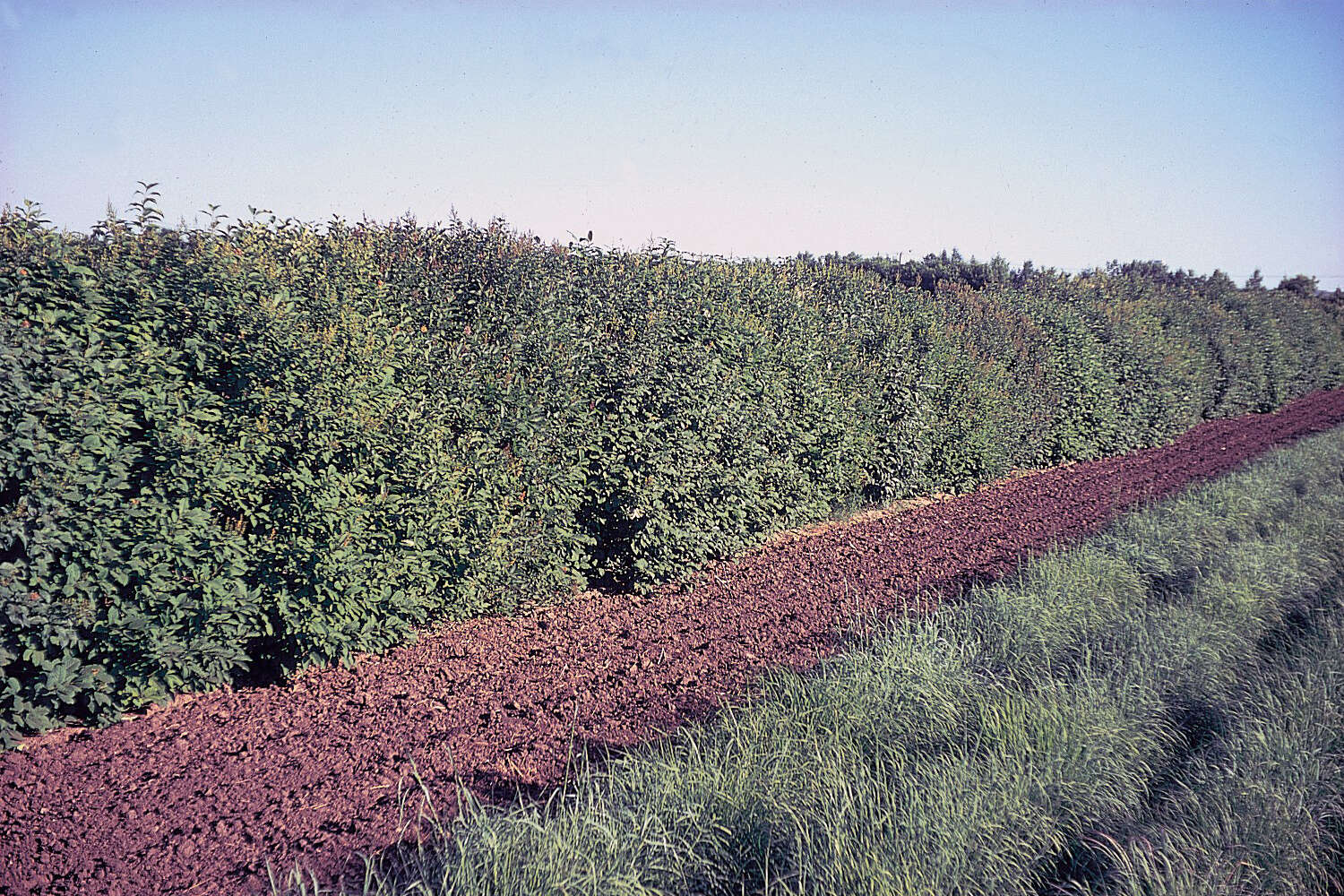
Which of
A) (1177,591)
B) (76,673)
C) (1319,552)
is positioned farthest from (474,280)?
(1319,552)

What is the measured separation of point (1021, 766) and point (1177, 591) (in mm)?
3409

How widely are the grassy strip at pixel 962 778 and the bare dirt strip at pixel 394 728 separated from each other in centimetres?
48

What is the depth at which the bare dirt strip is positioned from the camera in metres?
3.35

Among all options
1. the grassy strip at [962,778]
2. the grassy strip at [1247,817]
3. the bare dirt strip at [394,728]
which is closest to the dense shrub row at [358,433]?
the bare dirt strip at [394,728]

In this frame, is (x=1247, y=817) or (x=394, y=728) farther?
(x=394, y=728)

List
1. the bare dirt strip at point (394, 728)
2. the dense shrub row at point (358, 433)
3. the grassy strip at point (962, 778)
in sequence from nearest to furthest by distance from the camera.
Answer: the grassy strip at point (962, 778) < the bare dirt strip at point (394, 728) < the dense shrub row at point (358, 433)

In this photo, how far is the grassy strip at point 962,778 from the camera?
9.30 ft

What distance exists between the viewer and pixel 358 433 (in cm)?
485

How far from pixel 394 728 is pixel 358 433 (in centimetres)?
171

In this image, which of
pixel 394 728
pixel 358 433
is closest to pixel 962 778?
pixel 394 728

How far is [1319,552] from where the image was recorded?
6.81 metres

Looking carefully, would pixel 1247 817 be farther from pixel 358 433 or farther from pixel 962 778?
pixel 358 433

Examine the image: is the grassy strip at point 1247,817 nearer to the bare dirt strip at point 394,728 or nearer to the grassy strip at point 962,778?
the grassy strip at point 962,778

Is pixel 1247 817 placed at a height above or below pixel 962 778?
below
